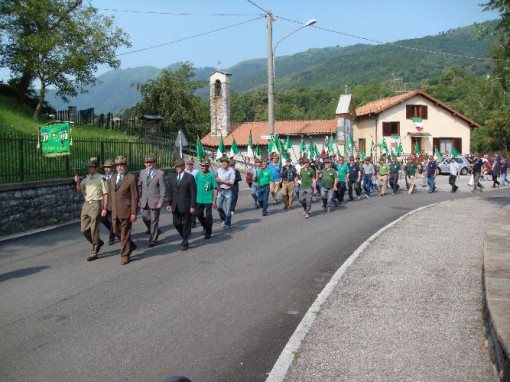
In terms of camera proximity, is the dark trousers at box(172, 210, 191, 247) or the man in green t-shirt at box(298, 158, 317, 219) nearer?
the dark trousers at box(172, 210, 191, 247)

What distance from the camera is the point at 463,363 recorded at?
4723mm

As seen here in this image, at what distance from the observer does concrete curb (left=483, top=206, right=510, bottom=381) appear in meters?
4.09

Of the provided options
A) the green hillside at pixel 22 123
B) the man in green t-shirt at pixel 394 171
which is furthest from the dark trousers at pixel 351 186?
the green hillside at pixel 22 123

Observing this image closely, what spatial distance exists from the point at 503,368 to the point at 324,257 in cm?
567

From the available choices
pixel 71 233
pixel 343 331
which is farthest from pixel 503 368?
pixel 71 233

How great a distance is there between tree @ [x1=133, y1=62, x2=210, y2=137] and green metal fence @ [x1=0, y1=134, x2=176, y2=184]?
27246 millimetres

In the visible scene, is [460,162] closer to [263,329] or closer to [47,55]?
[47,55]

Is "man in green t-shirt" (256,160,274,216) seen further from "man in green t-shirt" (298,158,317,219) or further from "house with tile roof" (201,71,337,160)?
"house with tile roof" (201,71,337,160)

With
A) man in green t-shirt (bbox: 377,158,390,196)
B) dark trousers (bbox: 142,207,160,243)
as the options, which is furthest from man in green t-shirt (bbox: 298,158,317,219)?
man in green t-shirt (bbox: 377,158,390,196)

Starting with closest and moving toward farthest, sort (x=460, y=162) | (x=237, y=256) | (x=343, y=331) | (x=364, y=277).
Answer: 1. (x=343, y=331)
2. (x=364, y=277)
3. (x=237, y=256)
4. (x=460, y=162)

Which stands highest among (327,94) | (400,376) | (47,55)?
(327,94)

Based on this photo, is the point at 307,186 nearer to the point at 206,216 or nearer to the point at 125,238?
the point at 206,216

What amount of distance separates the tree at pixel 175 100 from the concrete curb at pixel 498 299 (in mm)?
39751

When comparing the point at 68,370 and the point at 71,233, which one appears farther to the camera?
the point at 71,233
